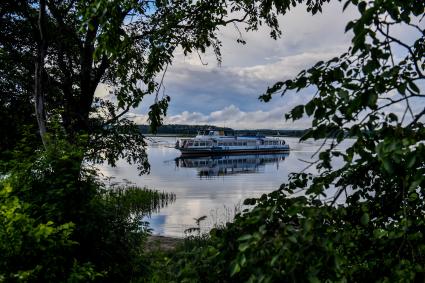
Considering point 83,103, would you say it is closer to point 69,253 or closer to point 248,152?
point 69,253

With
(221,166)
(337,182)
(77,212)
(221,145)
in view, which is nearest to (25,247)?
(77,212)

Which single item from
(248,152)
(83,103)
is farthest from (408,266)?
(248,152)

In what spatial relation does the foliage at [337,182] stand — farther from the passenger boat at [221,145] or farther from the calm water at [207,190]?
the passenger boat at [221,145]

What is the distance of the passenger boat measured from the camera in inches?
3226

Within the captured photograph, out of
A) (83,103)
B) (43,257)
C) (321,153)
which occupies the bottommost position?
(43,257)

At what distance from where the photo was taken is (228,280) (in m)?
2.48

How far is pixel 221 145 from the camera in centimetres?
8300

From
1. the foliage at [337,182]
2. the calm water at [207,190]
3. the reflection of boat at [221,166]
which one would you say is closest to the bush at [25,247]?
the foliage at [337,182]

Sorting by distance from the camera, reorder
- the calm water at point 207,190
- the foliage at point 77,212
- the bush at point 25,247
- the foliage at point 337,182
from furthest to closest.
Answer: the calm water at point 207,190
the foliage at point 77,212
the bush at point 25,247
the foliage at point 337,182

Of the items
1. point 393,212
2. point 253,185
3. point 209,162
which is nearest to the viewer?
point 393,212

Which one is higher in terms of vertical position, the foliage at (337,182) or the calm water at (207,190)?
the foliage at (337,182)

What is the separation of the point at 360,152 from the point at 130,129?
40.7ft

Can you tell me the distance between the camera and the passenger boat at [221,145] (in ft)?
269

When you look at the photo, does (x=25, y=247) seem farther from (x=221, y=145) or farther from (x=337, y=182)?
(x=221, y=145)
